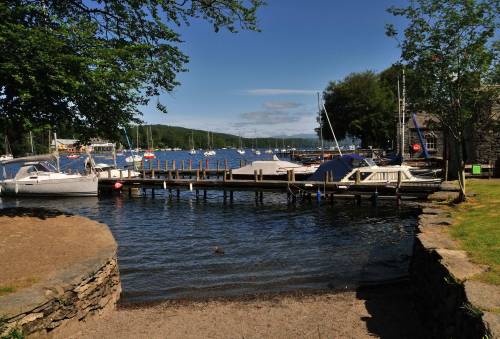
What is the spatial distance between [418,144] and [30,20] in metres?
37.5

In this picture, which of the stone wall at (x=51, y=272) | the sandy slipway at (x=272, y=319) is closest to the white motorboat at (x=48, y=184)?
the stone wall at (x=51, y=272)

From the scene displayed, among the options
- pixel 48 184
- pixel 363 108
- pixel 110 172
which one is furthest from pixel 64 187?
pixel 363 108

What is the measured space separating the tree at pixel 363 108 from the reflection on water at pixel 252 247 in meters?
42.1

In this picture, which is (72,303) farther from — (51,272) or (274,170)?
(274,170)

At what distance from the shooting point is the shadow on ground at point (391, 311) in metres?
7.86

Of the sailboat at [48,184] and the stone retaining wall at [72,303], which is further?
the sailboat at [48,184]

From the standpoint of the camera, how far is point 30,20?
11.7 metres

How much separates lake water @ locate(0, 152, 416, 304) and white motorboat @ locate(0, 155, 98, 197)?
5914 millimetres

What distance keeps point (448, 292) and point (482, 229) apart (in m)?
4.25

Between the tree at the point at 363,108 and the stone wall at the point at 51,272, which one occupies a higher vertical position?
the tree at the point at 363,108

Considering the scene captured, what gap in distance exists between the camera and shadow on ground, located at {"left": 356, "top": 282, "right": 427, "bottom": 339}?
786 cm

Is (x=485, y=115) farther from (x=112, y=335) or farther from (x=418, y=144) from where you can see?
(x=418, y=144)

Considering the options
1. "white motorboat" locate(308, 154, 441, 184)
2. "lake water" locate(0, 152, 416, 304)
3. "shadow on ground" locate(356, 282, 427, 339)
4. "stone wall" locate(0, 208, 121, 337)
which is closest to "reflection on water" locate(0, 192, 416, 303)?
"lake water" locate(0, 152, 416, 304)

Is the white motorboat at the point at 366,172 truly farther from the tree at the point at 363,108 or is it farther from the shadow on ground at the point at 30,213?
the tree at the point at 363,108
